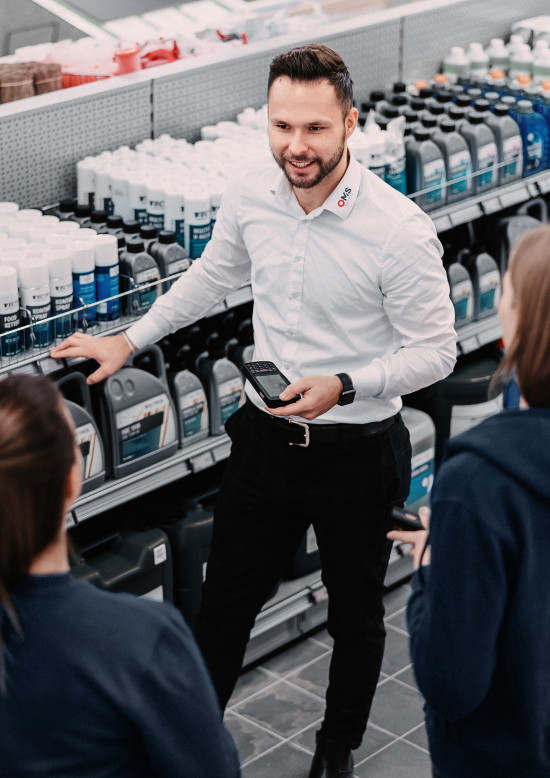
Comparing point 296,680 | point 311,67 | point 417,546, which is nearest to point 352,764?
point 296,680

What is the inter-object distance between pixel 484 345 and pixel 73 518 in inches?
86.8

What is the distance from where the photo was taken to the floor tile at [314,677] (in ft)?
11.8

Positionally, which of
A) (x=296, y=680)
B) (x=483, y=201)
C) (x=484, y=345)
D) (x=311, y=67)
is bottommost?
(x=296, y=680)

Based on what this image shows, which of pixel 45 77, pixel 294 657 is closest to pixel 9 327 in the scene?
pixel 45 77

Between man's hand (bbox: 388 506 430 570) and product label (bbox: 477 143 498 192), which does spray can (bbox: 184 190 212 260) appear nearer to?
product label (bbox: 477 143 498 192)

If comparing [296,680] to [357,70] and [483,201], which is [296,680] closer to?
[483,201]

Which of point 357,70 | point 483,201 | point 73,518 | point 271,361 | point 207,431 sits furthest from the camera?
point 357,70

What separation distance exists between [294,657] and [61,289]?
153cm

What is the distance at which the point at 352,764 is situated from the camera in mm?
3119

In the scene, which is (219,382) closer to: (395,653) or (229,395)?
(229,395)

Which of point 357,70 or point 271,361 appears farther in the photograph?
point 357,70

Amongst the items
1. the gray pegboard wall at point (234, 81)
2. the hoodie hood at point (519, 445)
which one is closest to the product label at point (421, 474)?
the gray pegboard wall at point (234, 81)

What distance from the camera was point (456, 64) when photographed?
16.1 feet

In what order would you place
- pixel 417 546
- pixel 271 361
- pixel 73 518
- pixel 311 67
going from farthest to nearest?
1. pixel 73 518
2. pixel 271 361
3. pixel 311 67
4. pixel 417 546
